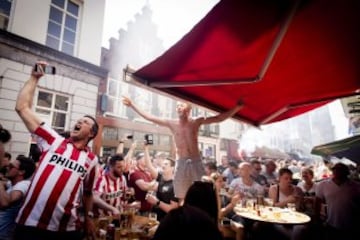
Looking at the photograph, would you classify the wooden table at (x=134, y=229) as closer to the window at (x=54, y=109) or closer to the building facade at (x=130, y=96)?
the window at (x=54, y=109)

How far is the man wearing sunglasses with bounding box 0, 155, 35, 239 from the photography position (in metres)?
2.21

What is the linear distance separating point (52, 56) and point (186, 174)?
8764 mm

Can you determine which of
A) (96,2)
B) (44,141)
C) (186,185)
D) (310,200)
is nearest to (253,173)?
(310,200)

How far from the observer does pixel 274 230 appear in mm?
4953

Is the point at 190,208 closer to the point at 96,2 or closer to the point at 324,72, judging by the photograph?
the point at 324,72

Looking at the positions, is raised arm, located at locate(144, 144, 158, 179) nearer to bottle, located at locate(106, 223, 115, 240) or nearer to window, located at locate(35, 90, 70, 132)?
bottle, located at locate(106, 223, 115, 240)

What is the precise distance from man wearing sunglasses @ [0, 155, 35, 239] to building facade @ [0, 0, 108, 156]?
6014mm

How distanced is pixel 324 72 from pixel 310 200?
4.01m

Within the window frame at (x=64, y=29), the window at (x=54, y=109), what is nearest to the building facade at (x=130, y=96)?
the window frame at (x=64, y=29)

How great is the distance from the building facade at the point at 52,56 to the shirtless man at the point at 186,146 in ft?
23.6

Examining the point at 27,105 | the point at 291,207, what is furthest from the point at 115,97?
the point at 27,105

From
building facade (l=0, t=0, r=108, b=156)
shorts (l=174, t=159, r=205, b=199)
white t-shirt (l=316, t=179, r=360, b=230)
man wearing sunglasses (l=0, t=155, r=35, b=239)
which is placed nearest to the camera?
man wearing sunglasses (l=0, t=155, r=35, b=239)

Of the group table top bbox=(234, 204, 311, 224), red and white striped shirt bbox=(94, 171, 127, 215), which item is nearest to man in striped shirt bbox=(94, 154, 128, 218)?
red and white striped shirt bbox=(94, 171, 127, 215)

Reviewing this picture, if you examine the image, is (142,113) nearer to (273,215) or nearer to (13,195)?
(13,195)
